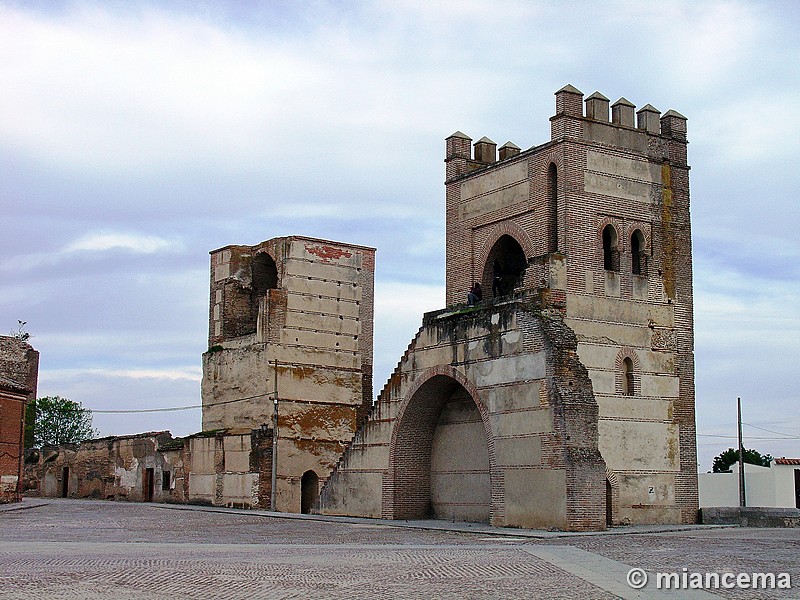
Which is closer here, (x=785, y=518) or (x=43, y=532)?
(x=43, y=532)

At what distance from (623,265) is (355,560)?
14.4 m

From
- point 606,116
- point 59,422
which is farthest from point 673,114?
point 59,422

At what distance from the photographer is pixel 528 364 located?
955 inches

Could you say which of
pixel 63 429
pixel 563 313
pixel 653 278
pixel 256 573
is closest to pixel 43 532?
pixel 256 573

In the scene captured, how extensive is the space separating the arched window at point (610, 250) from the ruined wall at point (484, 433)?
3135 millimetres

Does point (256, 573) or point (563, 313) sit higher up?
point (563, 313)

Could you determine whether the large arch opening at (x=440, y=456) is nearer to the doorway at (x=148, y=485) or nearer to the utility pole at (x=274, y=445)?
the utility pole at (x=274, y=445)

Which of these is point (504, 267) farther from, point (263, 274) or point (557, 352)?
point (263, 274)

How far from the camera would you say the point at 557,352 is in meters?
23.8

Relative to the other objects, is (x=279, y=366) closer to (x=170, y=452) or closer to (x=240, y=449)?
(x=240, y=449)

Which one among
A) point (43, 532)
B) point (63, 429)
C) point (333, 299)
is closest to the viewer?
point (43, 532)

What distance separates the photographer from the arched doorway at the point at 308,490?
37.5m

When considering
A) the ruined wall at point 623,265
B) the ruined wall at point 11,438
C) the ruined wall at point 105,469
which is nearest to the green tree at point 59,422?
the ruined wall at point 105,469

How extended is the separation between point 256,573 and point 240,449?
2349 centimetres
